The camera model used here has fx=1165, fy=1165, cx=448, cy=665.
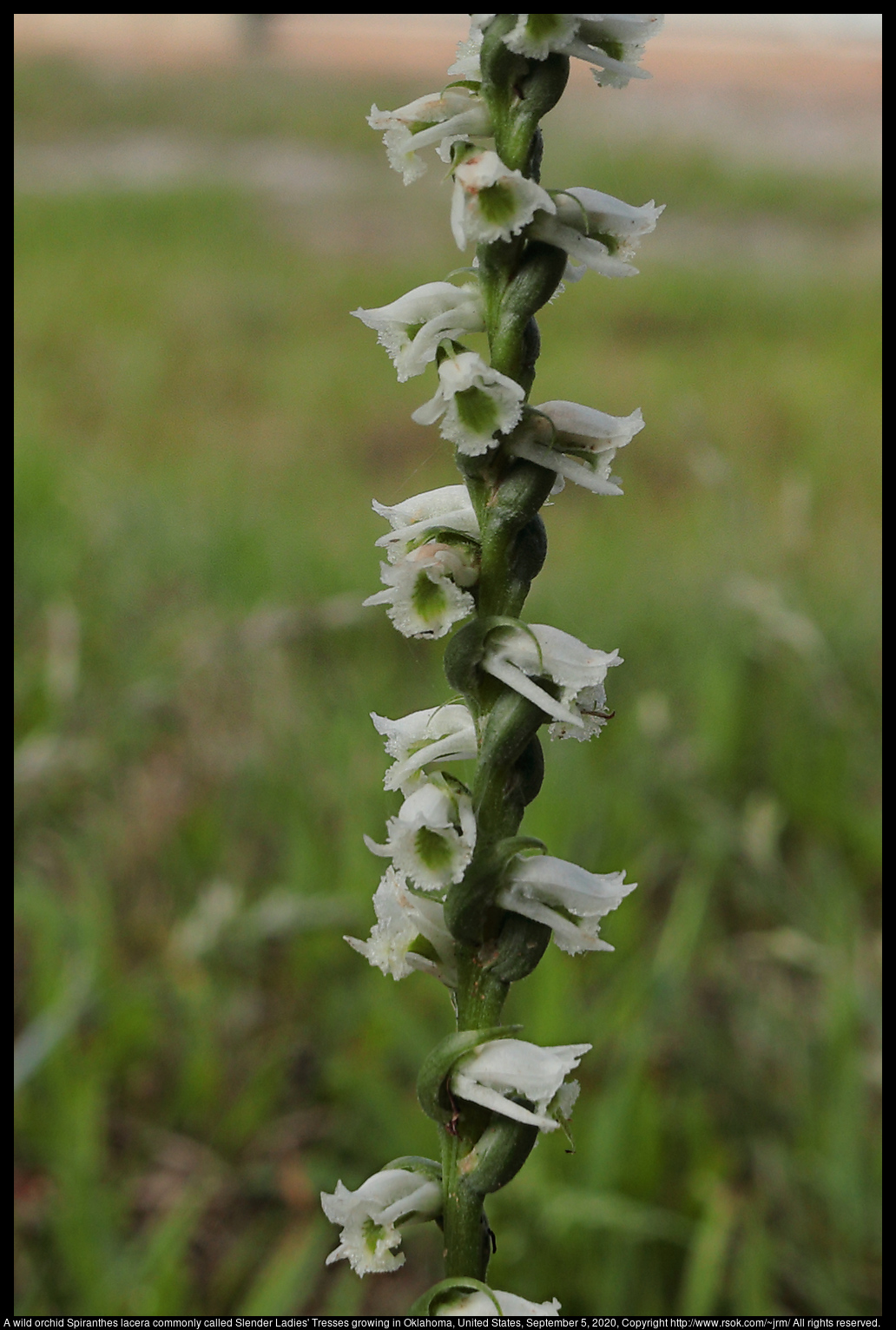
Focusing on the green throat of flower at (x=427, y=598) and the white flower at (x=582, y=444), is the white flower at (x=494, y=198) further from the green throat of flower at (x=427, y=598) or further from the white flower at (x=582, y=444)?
the green throat of flower at (x=427, y=598)

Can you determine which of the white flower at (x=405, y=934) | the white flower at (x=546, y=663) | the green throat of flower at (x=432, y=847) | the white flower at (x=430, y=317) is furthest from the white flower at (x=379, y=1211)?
the white flower at (x=430, y=317)

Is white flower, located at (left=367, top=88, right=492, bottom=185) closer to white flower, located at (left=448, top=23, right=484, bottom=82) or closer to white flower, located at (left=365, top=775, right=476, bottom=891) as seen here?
white flower, located at (left=448, top=23, right=484, bottom=82)

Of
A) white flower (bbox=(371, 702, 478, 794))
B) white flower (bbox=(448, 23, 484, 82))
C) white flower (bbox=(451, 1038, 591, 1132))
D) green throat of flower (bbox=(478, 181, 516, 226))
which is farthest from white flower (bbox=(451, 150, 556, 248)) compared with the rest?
white flower (bbox=(451, 1038, 591, 1132))

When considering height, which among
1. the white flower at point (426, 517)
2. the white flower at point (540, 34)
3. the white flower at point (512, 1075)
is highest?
the white flower at point (540, 34)

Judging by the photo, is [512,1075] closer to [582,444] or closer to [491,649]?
[491,649]

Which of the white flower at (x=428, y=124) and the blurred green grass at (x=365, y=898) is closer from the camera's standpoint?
the white flower at (x=428, y=124)
